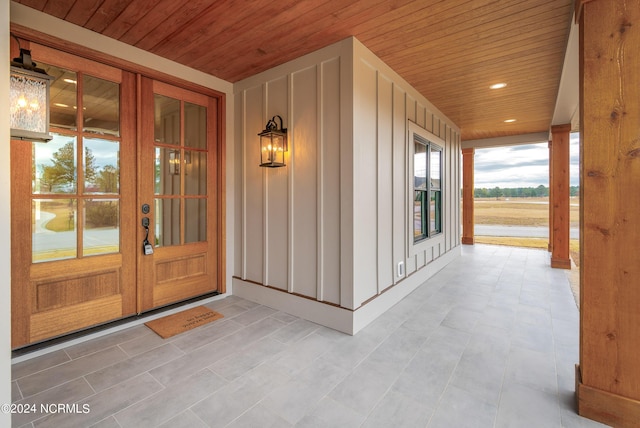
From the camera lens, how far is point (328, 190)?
2.85 meters

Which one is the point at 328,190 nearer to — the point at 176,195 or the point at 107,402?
the point at 176,195

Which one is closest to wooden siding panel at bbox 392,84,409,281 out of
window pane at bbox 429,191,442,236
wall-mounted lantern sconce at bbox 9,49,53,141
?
window pane at bbox 429,191,442,236

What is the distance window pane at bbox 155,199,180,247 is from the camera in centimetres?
308

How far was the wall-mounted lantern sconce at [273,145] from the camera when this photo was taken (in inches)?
120

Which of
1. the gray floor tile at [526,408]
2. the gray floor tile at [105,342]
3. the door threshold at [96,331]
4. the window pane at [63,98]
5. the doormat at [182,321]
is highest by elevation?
the window pane at [63,98]

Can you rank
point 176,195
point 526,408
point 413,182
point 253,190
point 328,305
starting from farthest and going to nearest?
point 413,182, point 253,190, point 176,195, point 328,305, point 526,408

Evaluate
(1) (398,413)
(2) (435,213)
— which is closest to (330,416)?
(1) (398,413)

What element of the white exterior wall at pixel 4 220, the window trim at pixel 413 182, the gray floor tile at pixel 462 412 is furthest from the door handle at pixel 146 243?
the window trim at pixel 413 182

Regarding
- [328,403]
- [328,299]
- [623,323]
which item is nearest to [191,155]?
[328,299]

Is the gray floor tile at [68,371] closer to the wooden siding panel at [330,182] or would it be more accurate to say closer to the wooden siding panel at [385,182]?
the wooden siding panel at [330,182]

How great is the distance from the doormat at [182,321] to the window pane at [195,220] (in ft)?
2.62

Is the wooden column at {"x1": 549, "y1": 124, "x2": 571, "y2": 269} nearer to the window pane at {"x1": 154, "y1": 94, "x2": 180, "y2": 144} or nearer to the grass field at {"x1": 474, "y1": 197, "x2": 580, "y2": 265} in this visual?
the grass field at {"x1": 474, "y1": 197, "x2": 580, "y2": 265}

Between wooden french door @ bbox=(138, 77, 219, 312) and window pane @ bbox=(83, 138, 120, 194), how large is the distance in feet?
0.70

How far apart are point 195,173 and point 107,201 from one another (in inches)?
36.6
